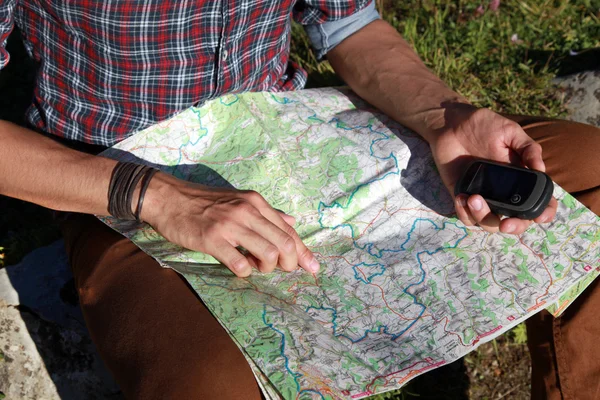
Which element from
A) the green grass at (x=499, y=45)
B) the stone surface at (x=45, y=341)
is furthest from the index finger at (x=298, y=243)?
the green grass at (x=499, y=45)

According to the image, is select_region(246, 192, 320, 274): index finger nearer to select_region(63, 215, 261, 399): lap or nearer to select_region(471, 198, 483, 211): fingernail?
select_region(63, 215, 261, 399): lap

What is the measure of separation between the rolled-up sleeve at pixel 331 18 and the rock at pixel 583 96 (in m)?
1.44

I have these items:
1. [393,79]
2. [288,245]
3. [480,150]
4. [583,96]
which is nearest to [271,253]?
[288,245]

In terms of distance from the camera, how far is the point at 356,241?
1.93m

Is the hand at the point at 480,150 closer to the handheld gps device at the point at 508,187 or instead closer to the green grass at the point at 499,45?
the handheld gps device at the point at 508,187

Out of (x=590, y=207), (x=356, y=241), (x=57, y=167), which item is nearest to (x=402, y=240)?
(x=356, y=241)

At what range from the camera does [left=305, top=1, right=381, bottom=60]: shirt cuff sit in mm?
2340

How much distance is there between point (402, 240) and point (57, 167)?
1.00 m

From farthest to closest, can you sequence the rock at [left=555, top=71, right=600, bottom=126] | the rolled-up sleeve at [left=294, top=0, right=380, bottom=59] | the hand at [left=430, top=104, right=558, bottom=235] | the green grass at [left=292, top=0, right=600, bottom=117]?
1. the green grass at [left=292, top=0, right=600, bottom=117]
2. the rock at [left=555, top=71, right=600, bottom=126]
3. the rolled-up sleeve at [left=294, top=0, right=380, bottom=59]
4. the hand at [left=430, top=104, right=558, bottom=235]

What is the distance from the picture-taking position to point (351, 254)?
1885 mm

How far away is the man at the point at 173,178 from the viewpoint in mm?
1616

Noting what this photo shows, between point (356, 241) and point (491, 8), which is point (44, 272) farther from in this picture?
point (491, 8)

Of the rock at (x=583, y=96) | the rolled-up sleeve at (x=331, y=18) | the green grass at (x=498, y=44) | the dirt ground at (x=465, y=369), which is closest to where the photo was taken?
the rolled-up sleeve at (x=331, y=18)

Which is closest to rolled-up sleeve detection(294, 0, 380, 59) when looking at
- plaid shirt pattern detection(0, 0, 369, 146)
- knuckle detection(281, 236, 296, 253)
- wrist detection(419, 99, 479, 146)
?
plaid shirt pattern detection(0, 0, 369, 146)
